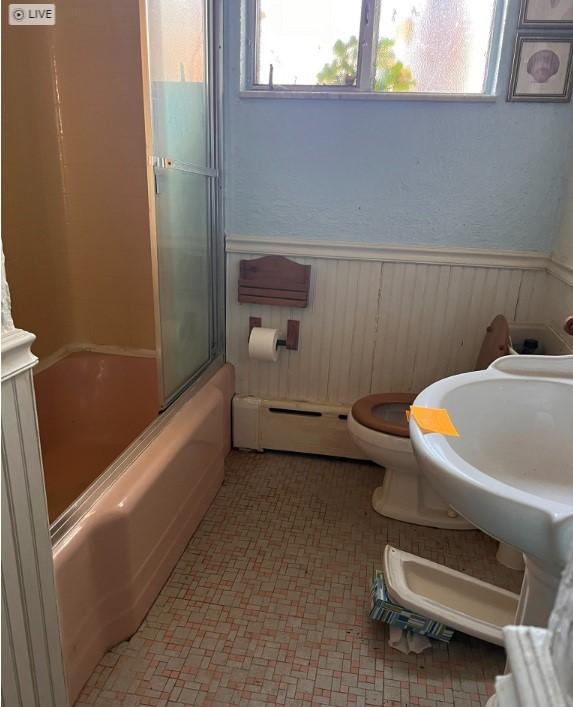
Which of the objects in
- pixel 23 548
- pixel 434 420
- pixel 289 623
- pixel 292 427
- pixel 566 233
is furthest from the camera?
pixel 292 427

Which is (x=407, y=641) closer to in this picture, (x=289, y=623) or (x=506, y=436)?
(x=289, y=623)

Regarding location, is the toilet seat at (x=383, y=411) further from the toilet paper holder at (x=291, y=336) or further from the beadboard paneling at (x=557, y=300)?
the beadboard paneling at (x=557, y=300)

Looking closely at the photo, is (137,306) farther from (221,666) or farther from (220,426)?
(221,666)

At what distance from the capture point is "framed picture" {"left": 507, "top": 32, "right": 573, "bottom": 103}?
1742 millimetres

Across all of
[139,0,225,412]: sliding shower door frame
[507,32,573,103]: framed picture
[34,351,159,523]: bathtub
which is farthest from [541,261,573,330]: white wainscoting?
[34,351,159,523]: bathtub

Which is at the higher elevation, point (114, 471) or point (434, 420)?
point (434, 420)

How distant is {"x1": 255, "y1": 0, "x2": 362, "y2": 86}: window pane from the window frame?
0.02 meters

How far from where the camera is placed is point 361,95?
187 centimetres

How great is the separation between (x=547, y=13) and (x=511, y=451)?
1.53 m

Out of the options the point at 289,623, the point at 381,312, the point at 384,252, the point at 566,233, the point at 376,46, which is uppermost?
the point at 376,46

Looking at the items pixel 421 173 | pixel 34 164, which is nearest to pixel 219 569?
pixel 421 173

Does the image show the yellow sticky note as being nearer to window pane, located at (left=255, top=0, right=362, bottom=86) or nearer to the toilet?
the toilet

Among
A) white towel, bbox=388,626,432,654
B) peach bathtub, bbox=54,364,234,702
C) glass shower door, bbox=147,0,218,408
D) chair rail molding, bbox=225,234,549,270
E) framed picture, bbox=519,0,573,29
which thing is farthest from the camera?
chair rail molding, bbox=225,234,549,270

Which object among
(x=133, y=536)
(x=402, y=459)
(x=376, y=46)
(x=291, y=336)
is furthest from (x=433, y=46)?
(x=133, y=536)
